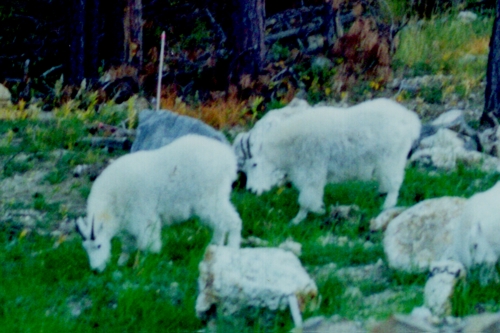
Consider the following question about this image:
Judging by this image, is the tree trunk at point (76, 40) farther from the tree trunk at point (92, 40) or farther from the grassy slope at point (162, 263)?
the grassy slope at point (162, 263)

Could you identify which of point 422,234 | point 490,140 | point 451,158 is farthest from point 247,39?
point 422,234

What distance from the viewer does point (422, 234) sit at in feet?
22.7

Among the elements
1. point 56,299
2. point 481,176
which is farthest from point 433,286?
point 481,176

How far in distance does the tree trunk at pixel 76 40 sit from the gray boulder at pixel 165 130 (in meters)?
4.44

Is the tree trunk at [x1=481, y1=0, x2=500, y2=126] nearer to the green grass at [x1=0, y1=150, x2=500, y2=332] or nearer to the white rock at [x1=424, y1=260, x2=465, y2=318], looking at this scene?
the green grass at [x1=0, y1=150, x2=500, y2=332]

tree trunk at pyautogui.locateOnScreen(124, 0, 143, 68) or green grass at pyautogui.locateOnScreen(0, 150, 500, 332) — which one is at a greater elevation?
tree trunk at pyautogui.locateOnScreen(124, 0, 143, 68)

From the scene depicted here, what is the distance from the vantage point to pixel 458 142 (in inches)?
427

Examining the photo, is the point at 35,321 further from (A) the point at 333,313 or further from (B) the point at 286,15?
(B) the point at 286,15

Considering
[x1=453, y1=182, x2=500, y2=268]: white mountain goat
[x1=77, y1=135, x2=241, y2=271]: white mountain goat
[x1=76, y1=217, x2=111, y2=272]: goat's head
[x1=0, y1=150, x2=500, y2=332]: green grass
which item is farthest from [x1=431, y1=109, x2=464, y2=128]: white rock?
[x1=76, y1=217, x2=111, y2=272]: goat's head

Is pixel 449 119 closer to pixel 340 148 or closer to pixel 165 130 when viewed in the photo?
pixel 340 148

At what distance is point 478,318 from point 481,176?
194 inches

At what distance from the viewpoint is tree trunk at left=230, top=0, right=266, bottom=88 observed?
1370 centimetres

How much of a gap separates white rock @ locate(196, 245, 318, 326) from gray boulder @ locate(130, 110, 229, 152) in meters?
Result: 3.77

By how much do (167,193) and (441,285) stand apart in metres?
2.68
